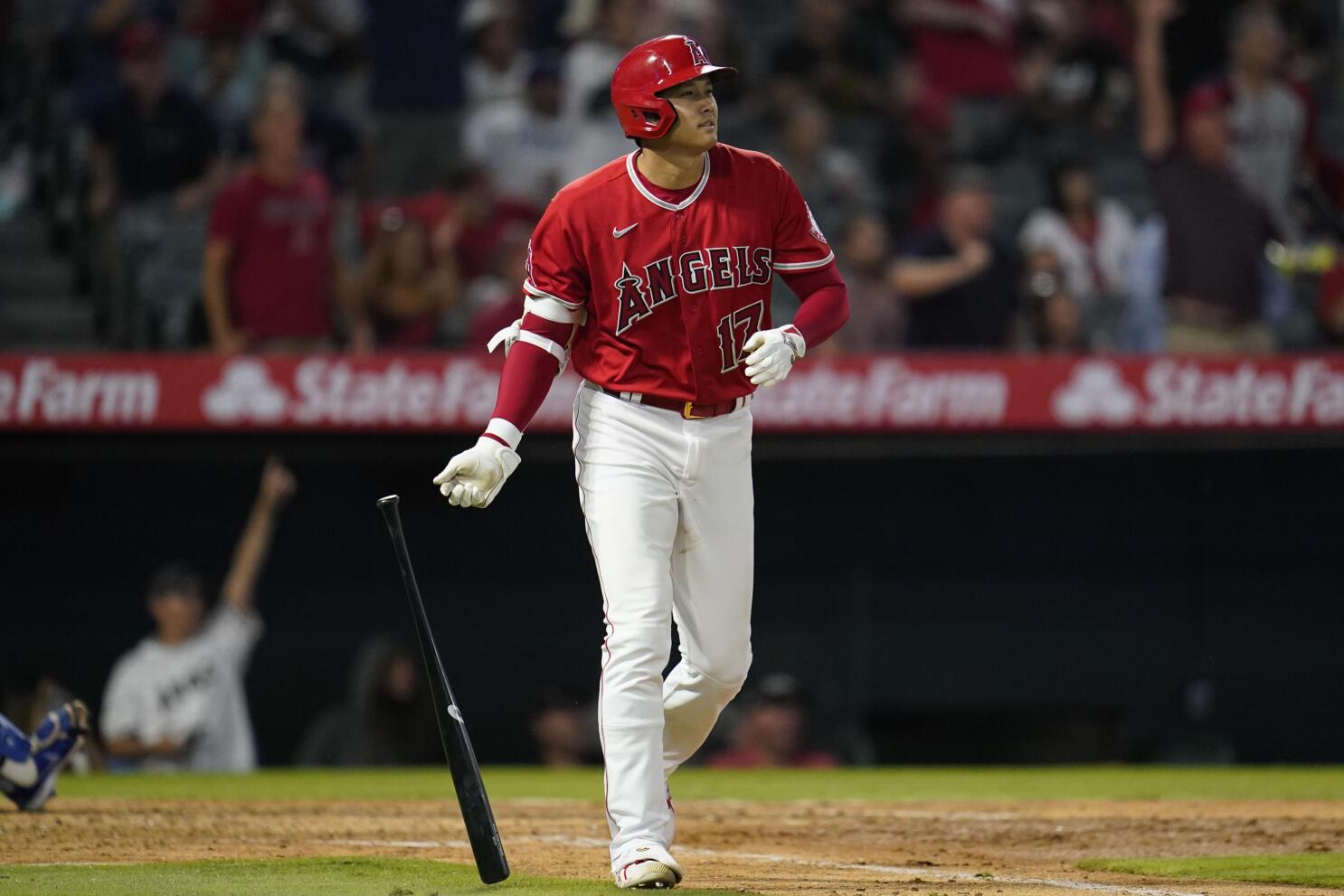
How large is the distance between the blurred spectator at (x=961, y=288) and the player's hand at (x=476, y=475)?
5432mm

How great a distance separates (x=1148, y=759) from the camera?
30.1ft

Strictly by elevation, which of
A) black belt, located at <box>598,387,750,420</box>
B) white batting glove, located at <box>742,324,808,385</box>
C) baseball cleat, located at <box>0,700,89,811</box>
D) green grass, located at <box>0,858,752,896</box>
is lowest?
baseball cleat, located at <box>0,700,89,811</box>

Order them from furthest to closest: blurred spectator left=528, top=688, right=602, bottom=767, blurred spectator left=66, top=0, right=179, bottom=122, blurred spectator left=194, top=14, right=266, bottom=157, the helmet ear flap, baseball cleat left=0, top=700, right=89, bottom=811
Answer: blurred spectator left=66, top=0, right=179, bottom=122
blurred spectator left=194, top=14, right=266, bottom=157
blurred spectator left=528, top=688, right=602, bottom=767
baseball cleat left=0, top=700, right=89, bottom=811
the helmet ear flap

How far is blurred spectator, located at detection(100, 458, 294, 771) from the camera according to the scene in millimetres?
8102

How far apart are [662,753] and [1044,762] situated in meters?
5.65

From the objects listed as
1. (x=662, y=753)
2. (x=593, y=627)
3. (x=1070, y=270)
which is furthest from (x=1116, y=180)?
(x=662, y=753)

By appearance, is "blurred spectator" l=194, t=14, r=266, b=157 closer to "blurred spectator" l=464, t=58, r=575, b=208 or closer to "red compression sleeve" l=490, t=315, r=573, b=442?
"blurred spectator" l=464, t=58, r=575, b=208

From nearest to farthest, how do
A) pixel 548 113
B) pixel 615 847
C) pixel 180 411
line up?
1. pixel 615 847
2. pixel 180 411
3. pixel 548 113

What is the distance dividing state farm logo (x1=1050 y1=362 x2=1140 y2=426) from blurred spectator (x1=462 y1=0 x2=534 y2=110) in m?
3.47

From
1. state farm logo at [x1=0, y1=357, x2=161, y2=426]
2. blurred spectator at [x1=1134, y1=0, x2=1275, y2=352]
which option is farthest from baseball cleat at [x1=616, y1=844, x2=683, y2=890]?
blurred spectator at [x1=1134, y1=0, x2=1275, y2=352]

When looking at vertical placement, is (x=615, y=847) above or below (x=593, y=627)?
above

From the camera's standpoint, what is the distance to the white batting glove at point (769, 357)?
3.93 metres

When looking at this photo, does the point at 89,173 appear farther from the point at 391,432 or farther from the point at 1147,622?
the point at 1147,622

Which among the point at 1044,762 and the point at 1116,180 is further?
the point at 1116,180
